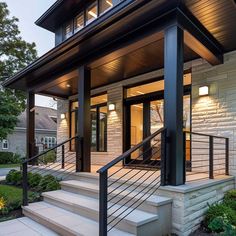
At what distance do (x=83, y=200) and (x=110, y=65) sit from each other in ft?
11.5

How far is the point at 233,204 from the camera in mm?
4336

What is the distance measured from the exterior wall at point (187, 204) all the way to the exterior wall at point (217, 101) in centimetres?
168

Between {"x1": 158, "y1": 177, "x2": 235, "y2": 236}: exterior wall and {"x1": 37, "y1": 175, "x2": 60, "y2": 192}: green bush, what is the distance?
8.96 ft

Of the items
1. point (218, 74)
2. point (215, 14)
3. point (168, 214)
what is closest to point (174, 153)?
point (168, 214)

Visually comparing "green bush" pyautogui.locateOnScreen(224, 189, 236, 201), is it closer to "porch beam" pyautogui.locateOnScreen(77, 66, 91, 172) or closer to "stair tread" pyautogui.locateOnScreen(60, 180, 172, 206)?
"stair tread" pyautogui.locateOnScreen(60, 180, 172, 206)

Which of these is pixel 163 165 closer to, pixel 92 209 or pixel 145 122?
pixel 92 209

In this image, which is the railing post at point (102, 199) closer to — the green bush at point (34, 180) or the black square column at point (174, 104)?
the black square column at point (174, 104)

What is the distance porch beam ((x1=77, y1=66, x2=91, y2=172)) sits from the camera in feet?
18.7

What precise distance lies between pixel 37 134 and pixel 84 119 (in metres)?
18.9

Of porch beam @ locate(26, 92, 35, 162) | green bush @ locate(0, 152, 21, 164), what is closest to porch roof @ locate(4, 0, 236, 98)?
porch beam @ locate(26, 92, 35, 162)

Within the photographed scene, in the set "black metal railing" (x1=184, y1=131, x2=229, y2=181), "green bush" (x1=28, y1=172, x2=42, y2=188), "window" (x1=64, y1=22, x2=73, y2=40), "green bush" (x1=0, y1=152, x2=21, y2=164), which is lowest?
"green bush" (x1=0, y1=152, x2=21, y2=164)

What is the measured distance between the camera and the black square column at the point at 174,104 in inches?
148

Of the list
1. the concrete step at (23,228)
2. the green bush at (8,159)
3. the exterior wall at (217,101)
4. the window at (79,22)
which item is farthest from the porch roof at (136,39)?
the green bush at (8,159)

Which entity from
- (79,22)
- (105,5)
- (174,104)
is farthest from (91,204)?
Result: (79,22)
